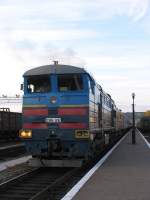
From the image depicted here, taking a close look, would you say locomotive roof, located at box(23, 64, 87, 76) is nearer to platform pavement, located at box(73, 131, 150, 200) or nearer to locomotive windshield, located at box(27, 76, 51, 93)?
locomotive windshield, located at box(27, 76, 51, 93)

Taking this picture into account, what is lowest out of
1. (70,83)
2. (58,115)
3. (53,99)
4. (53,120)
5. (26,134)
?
(26,134)

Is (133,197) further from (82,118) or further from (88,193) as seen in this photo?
(82,118)

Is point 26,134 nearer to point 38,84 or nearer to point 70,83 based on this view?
point 38,84

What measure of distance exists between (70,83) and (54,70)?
2.32ft

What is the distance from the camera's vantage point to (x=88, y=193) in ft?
33.9

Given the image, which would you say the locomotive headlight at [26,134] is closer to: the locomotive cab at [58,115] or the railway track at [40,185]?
the locomotive cab at [58,115]

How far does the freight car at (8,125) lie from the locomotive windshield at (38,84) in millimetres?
24790

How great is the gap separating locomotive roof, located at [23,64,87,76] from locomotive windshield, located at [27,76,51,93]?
173 mm

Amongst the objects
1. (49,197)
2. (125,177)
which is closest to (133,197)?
(49,197)

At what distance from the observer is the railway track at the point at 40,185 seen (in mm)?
10805

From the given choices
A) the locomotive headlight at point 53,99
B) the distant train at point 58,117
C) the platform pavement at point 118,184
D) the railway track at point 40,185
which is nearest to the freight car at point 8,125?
the distant train at point 58,117

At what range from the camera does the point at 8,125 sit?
43125 millimetres

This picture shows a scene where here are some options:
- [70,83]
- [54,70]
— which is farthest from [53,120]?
[54,70]

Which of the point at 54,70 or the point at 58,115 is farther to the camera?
the point at 54,70
